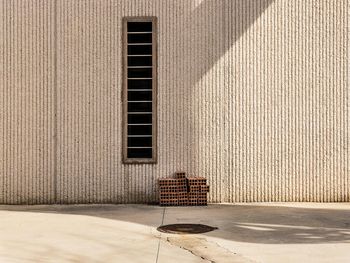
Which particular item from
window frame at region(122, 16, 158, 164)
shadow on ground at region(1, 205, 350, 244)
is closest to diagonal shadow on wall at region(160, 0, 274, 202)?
window frame at region(122, 16, 158, 164)

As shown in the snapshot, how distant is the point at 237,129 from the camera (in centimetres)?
1151

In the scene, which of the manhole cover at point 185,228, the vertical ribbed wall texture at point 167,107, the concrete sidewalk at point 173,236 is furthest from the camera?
the vertical ribbed wall texture at point 167,107

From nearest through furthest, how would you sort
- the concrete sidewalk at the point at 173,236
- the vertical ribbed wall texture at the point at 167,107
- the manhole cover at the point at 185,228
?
1. the concrete sidewalk at the point at 173,236
2. the manhole cover at the point at 185,228
3. the vertical ribbed wall texture at the point at 167,107

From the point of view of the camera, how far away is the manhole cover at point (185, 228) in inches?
331

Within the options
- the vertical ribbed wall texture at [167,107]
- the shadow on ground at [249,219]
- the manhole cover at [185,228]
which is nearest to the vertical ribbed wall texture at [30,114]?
the vertical ribbed wall texture at [167,107]

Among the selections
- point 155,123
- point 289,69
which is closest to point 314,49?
point 289,69

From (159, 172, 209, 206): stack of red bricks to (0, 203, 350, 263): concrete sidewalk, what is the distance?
296 mm

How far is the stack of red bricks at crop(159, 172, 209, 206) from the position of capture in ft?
36.6

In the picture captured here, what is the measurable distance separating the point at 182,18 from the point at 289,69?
2779 millimetres

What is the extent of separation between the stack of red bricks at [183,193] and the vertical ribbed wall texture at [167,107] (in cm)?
35

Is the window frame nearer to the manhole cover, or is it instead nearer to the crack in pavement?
the manhole cover

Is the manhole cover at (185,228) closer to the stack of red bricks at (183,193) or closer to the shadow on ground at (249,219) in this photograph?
the shadow on ground at (249,219)

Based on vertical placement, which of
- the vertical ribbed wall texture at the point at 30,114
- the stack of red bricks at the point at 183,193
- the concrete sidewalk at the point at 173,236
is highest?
the vertical ribbed wall texture at the point at 30,114

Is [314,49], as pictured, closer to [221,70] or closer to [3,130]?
[221,70]
